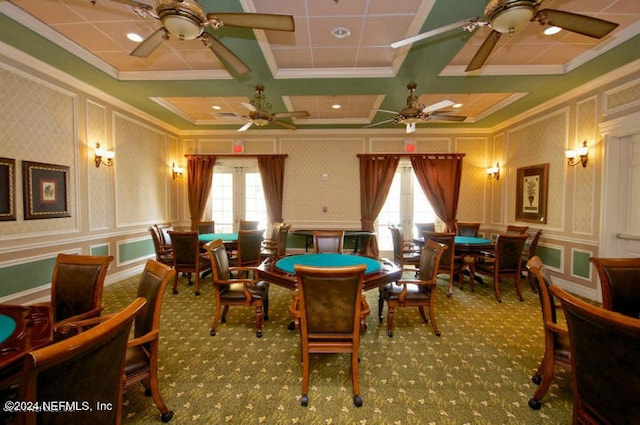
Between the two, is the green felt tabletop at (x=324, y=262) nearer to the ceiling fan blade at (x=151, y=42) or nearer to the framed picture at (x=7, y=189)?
the ceiling fan blade at (x=151, y=42)

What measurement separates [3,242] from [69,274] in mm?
1940

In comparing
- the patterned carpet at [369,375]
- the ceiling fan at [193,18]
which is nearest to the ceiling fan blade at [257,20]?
the ceiling fan at [193,18]

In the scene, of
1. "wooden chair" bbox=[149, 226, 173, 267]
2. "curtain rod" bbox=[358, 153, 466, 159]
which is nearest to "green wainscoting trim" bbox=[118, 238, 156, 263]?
"wooden chair" bbox=[149, 226, 173, 267]

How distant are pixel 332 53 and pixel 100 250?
4.62 metres

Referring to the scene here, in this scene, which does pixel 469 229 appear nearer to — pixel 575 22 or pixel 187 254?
pixel 575 22

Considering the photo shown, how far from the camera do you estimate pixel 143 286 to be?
185cm

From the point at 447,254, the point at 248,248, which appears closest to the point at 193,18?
the point at 248,248

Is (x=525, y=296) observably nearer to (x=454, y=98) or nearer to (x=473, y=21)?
(x=454, y=98)

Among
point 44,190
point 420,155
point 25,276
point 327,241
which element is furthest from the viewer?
point 420,155

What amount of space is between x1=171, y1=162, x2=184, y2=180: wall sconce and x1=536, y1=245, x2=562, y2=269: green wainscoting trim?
7592 millimetres

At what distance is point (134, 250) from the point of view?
5047 mm

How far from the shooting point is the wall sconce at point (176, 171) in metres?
6.29

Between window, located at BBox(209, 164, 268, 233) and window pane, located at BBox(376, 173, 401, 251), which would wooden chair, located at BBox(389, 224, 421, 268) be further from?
window, located at BBox(209, 164, 268, 233)

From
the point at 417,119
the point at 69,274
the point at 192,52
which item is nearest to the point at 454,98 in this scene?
the point at 417,119
